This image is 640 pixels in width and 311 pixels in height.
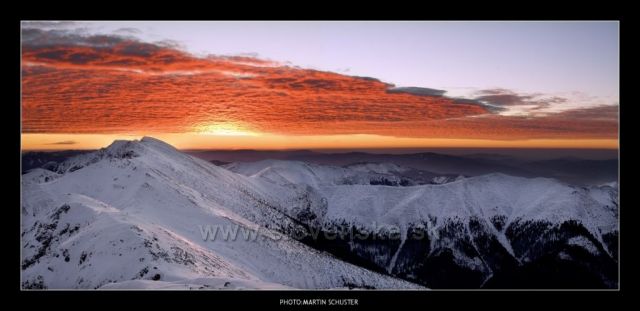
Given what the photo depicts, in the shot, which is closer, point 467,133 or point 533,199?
point 467,133

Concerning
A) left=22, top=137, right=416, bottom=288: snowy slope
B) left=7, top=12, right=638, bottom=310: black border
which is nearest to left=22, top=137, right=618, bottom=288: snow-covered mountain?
left=22, top=137, right=416, bottom=288: snowy slope

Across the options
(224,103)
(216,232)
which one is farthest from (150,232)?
(224,103)

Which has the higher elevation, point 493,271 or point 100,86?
point 100,86

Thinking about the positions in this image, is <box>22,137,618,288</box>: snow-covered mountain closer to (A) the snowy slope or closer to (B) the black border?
(A) the snowy slope

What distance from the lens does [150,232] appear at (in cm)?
5397

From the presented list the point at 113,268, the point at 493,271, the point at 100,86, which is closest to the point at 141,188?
the point at 113,268

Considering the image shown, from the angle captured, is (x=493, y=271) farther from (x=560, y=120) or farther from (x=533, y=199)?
(x=560, y=120)

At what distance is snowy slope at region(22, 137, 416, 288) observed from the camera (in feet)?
68.4

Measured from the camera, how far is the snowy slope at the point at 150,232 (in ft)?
68.4

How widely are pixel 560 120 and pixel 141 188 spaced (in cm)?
6875
